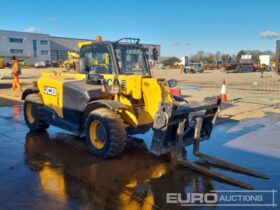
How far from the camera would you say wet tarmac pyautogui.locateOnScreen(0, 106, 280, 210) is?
4.03m

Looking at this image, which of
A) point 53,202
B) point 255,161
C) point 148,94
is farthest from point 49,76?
point 255,161

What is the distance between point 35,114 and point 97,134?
2.35m

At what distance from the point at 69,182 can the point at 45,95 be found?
3091 millimetres

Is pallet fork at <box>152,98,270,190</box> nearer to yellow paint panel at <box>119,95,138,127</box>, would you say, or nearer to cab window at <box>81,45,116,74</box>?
yellow paint panel at <box>119,95,138,127</box>

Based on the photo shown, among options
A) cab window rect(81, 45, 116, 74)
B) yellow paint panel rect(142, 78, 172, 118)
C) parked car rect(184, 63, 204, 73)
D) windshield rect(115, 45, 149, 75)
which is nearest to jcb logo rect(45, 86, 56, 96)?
cab window rect(81, 45, 116, 74)

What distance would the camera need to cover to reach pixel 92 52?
21.4ft

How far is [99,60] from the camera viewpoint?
6.39 meters

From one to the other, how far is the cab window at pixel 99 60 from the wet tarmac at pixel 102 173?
164cm

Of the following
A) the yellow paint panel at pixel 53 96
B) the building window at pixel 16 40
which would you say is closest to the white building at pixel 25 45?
the building window at pixel 16 40

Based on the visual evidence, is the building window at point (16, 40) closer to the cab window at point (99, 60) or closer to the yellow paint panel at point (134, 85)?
the cab window at point (99, 60)

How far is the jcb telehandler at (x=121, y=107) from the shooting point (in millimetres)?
5109

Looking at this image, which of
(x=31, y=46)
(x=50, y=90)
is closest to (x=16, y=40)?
(x=31, y=46)

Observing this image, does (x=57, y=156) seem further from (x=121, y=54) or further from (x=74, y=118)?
(x=121, y=54)

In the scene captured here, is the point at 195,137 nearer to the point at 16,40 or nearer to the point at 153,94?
the point at 153,94
